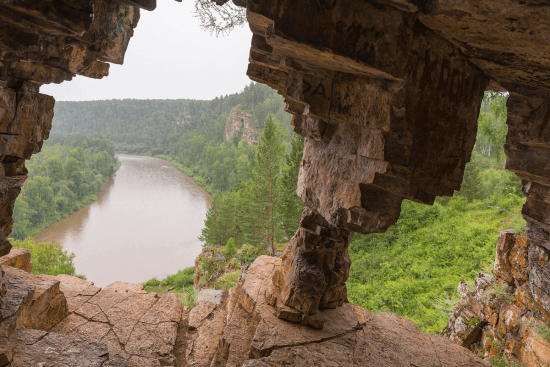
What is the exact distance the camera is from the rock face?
77656 mm

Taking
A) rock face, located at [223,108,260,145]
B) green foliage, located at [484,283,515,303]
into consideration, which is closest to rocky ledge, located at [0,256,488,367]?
green foliage, located at [484,283,515,303]

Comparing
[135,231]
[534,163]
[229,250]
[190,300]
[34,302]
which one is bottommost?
[135,231]

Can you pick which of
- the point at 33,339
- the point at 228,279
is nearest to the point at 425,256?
the point at 228,279

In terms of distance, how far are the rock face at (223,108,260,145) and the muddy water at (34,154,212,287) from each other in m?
20.8

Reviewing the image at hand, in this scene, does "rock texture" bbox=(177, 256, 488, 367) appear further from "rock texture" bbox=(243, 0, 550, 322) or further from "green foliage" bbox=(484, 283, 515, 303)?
"green foliage" bbox=(484, 283, 515, 303)

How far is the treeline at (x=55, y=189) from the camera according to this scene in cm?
4070

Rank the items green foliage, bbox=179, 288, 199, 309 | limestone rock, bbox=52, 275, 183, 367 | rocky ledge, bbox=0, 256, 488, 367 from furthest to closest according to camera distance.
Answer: green foliage, bbox=179, 288, 199, 309, limestone rock, bbox=52, 275, 183, 367, rocky ledge, bbox=0, 256, 488, 367

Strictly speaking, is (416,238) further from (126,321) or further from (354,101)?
(126,321)

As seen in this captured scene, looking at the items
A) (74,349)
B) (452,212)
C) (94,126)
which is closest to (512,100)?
(74,349)

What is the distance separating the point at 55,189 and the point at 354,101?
58.5 m

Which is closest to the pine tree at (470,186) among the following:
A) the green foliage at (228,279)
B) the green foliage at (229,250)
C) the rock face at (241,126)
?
the green foliage at (228,279)

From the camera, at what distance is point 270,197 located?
67.5 ft

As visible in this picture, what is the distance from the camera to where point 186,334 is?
7746 millimetres

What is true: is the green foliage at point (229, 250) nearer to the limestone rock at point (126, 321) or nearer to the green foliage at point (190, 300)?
the green foliage at point (190, 300)
